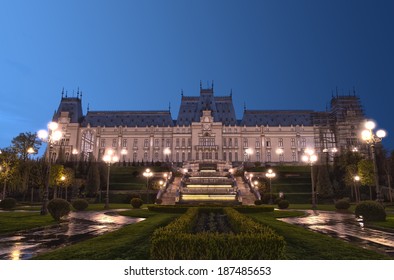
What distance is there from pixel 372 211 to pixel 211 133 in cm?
7484

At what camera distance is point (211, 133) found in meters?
93.4

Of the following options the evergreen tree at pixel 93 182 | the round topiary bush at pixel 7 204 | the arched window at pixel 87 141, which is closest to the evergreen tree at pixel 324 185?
the evergreen tree at pixel 93 182

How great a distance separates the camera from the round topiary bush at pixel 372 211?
19.0 metres

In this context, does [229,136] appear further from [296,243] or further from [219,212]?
[296,243]

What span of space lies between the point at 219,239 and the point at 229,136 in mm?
89212

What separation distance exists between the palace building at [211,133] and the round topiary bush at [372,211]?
68.9 meters

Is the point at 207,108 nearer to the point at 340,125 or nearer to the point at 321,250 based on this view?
the point at 340,125

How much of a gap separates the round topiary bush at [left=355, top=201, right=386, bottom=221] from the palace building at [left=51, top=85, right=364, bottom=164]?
226ft

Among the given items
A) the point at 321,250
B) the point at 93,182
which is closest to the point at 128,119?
the point at 93,182

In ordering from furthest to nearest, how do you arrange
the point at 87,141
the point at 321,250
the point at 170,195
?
the point at 87,141 → the point at 170,195 → the point at 321,250

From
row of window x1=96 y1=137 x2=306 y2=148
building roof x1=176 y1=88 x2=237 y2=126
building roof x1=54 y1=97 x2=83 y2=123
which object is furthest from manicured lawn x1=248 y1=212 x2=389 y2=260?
building roof x1=54 y1=97 x2=83 y2=123

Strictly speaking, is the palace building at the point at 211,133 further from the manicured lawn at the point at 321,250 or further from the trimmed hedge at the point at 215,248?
the trimmed hedge at the point at 215,248

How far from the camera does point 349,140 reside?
86.4 metres
